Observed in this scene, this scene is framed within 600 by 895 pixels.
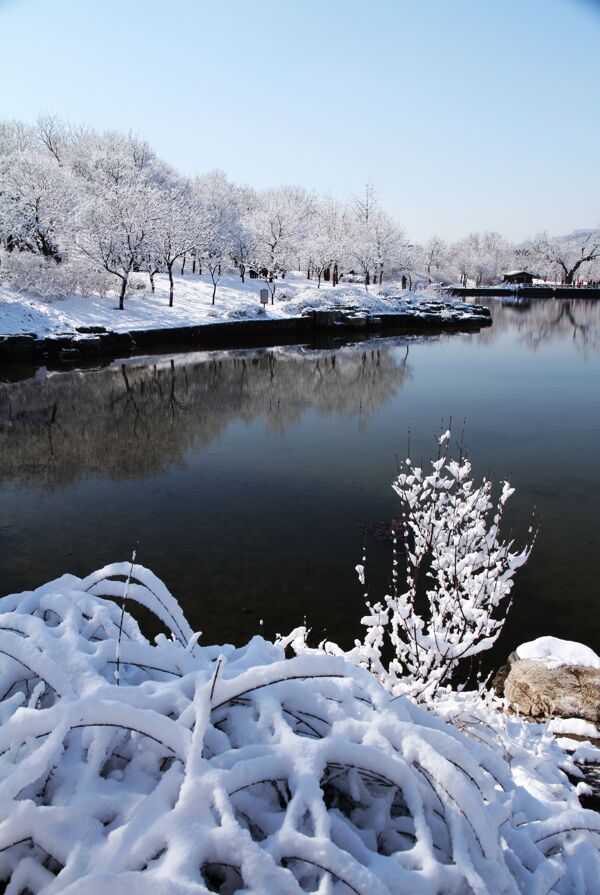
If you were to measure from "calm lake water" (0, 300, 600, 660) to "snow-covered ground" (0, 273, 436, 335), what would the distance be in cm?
867

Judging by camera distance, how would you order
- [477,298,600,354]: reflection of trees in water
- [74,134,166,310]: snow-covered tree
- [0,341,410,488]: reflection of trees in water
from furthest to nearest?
[477,298,600,354]: reflection of trees in water < [74,134,166,310]: snow-covered tree < [0,341,410,488]: reflection of trees in water

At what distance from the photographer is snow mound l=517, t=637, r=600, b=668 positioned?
23.1 ft

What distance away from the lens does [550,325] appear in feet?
177

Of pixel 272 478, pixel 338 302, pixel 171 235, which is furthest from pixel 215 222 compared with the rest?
pixel 272 478

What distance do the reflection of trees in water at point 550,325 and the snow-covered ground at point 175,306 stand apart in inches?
433

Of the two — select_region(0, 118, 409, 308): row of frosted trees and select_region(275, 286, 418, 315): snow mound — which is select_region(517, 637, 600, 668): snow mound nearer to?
select_region(0, 118, 409, 308): row of frosted trees

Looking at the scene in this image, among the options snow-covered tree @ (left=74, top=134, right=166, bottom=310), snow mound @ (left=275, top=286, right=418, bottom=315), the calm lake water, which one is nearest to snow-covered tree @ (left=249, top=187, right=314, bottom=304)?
snow mound @ (left=275, top=286, right=418, bottom=315)

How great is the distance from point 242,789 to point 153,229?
47.5 meters

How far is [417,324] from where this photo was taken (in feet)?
184

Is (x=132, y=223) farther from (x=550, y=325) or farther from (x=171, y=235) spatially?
(x=550, y=325)

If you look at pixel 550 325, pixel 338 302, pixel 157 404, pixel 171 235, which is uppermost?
pixel 171 235

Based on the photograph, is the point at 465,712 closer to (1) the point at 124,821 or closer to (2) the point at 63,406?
(1) the point at 124,821

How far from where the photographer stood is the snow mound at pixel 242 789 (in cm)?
191

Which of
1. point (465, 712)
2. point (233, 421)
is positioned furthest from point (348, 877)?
point (233, 421)
